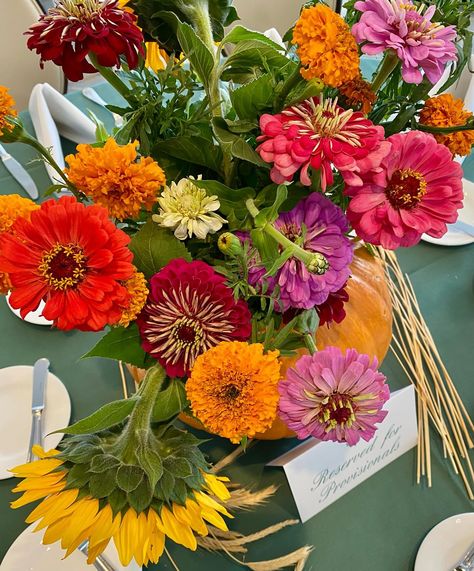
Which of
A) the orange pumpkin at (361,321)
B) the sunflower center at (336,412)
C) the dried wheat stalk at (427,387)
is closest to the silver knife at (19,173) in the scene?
the orange pumpkin at (361,321)

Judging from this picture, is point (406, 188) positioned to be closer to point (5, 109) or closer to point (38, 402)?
point (5, 109)

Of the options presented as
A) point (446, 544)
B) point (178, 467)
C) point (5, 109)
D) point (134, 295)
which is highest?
point (5, 109)

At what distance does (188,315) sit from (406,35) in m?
0.20

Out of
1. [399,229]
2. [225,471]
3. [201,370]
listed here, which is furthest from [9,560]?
[399,229]

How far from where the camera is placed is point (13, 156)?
83 cm

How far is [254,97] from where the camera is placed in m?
0.33

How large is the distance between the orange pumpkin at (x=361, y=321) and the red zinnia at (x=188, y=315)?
0.14 meters

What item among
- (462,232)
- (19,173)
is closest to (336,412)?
(462,232)

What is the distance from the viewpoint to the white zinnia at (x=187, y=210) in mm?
330

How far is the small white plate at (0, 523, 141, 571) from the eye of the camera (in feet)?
1.43

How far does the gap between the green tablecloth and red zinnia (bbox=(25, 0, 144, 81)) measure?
35 cm

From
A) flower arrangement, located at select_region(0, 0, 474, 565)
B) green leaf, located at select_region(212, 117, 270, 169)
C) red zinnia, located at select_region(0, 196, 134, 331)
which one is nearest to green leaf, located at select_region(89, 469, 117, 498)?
flower arrangement, located at select_region(0, 0, 474, 565)

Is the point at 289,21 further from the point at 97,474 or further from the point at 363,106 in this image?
the point at 97,474

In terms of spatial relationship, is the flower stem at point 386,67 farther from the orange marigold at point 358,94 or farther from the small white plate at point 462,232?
the small white plate at point 462,232
